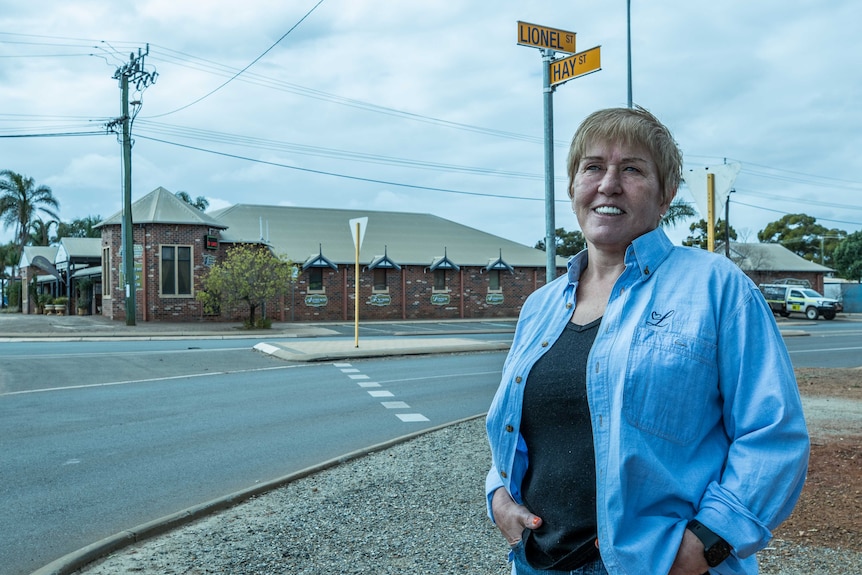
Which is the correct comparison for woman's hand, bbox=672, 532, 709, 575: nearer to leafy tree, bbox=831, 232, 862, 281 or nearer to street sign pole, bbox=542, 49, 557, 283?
street sign pole, bbox=542, 49, 557, 283

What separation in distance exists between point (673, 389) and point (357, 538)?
3523 mm

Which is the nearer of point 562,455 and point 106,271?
point 562,455

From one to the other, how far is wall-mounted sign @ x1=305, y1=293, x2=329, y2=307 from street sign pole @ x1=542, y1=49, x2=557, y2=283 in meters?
28.4

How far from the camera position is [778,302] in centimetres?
4341

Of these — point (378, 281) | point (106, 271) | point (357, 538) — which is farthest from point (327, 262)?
point (357, 538)

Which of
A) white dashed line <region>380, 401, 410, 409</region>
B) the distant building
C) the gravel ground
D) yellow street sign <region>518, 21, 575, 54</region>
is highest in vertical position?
yellow street sign <region>518, 21, 575, 54</region>

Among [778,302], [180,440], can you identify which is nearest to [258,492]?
[180,440]

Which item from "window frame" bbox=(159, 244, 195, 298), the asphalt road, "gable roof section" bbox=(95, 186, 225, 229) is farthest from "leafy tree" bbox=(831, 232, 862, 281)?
the asphalt road

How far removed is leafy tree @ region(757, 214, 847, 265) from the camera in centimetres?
7694

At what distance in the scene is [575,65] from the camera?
33.7 ft

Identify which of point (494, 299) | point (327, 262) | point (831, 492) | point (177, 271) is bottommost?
point (831, 492)

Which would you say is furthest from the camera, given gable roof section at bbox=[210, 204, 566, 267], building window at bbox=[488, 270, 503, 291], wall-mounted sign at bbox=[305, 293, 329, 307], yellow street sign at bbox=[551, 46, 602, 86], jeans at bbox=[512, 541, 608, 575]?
building window at bbox=[488, 270, 503, 291]

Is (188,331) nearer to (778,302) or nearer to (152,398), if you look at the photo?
(152,398)

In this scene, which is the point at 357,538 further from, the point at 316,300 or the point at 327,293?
the point at 327,293
